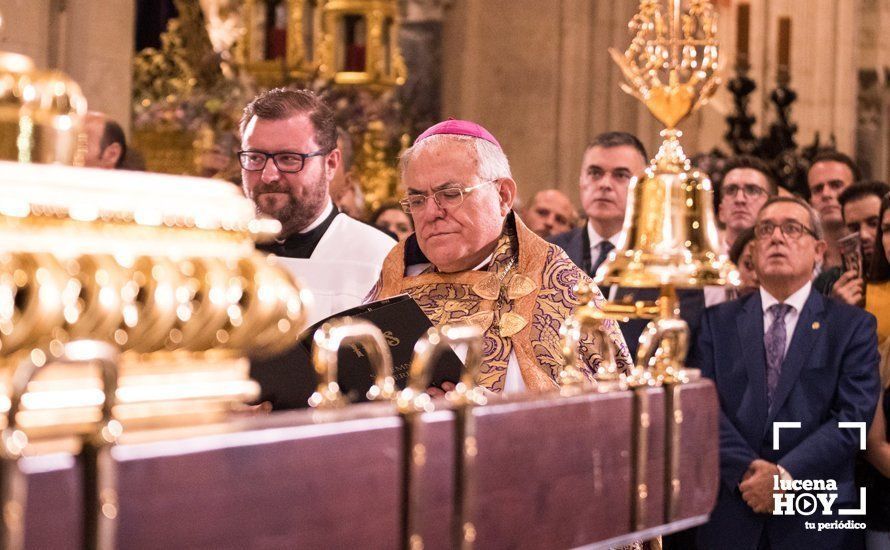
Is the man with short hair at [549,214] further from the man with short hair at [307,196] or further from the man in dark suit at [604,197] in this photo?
the man with short hair at [307,196]

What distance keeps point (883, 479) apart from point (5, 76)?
17.2 feet

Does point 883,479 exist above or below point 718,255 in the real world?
below

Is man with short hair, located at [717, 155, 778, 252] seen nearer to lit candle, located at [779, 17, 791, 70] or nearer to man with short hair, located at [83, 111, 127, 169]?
man with short hair, located at [83, 111, 127, 169]

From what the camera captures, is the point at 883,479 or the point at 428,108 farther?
the point at 428,108

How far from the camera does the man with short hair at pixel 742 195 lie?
762 cm

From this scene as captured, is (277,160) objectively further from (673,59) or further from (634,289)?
(673,59)

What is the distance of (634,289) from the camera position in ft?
Result: 20.3

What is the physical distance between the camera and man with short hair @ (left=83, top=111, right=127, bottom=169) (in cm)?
610

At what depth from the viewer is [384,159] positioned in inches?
445

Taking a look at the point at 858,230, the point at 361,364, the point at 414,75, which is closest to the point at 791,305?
the point at 858,230

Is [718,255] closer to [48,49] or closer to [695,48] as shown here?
[695,48]

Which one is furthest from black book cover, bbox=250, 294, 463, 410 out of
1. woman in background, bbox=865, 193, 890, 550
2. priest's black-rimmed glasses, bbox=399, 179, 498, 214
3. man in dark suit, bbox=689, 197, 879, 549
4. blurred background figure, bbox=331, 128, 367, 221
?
woman in background, bbox=865, 193, 890, 550

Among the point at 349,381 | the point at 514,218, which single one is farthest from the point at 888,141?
the point at 349,381

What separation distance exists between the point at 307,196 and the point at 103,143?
61.0 inches
